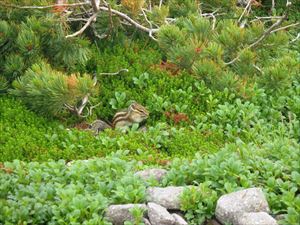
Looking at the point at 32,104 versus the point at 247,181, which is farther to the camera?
the point at 32,104

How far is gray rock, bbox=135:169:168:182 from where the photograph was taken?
5.25 metres

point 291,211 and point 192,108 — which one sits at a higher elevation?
point 291,211

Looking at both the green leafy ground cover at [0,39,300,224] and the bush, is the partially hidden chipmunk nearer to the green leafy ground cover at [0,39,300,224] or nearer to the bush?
the green leafy ground cover at [0,39,300,224]

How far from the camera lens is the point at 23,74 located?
730 centimetres

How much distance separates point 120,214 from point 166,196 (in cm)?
34

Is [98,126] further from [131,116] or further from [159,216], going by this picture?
[159,216]

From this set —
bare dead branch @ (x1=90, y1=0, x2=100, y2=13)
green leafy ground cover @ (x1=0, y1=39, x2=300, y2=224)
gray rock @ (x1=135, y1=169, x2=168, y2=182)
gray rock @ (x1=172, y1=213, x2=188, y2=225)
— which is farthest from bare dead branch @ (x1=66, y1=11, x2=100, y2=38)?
gray rock @ (x1=172, y1=213, x2=188, y2=225)

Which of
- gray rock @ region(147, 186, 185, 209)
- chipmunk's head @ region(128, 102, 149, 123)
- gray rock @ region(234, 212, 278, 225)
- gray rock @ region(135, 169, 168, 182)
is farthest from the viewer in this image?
chipmunk's head @ region(128, 102, 149, 123)

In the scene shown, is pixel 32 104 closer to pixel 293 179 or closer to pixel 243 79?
pixel 243 79

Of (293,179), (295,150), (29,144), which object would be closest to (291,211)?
(293,179)

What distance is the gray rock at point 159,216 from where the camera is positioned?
4.66 meters

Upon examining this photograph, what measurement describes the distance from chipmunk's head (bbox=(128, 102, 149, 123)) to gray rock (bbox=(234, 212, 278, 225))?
9.18 ft

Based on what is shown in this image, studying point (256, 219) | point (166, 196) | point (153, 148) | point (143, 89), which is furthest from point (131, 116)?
point (256, 219)

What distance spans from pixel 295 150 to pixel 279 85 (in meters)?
2.49
